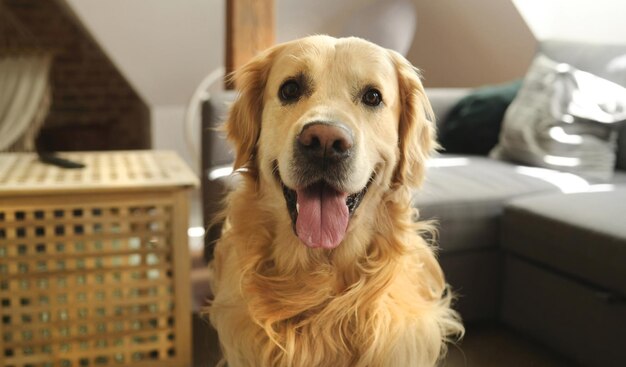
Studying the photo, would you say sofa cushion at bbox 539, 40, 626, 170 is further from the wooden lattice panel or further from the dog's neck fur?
the wooden lattice panel

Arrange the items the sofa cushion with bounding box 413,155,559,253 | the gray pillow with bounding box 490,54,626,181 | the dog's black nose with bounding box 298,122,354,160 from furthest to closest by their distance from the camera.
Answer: the gray pillow with bounding box 490,54,626,181 < the sofa cushion with bounding box 413,155,559,253 < the dog's black nose with bounding box 298,122,354,160

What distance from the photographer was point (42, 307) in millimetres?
1743

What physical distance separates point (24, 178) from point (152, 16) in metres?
1.92

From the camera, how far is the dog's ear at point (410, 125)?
1.33 meters

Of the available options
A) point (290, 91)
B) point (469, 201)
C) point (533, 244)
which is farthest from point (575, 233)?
point (290, 91)

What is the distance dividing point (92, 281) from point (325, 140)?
99cm

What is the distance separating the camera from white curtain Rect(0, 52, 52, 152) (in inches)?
139

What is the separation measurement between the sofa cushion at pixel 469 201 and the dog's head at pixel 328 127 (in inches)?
21.3

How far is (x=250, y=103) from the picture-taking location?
4.46 feet

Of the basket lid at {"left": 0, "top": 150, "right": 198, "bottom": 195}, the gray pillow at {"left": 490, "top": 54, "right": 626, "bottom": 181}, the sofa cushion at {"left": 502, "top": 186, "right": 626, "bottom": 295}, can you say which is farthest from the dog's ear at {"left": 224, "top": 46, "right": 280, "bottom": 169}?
the gray pillow at {"left": 490, "top": 54, "right": 626, "bottom": 181}

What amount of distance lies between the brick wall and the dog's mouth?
333cm

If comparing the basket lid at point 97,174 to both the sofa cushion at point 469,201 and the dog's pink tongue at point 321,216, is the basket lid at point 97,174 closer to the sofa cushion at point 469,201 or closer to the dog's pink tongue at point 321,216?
the dog's pink tongue at point 321,216

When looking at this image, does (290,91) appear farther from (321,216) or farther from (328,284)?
(328,284)

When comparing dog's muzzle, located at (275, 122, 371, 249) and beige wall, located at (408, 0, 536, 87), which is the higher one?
beige wall, located at (408, 0, 536, 87)
